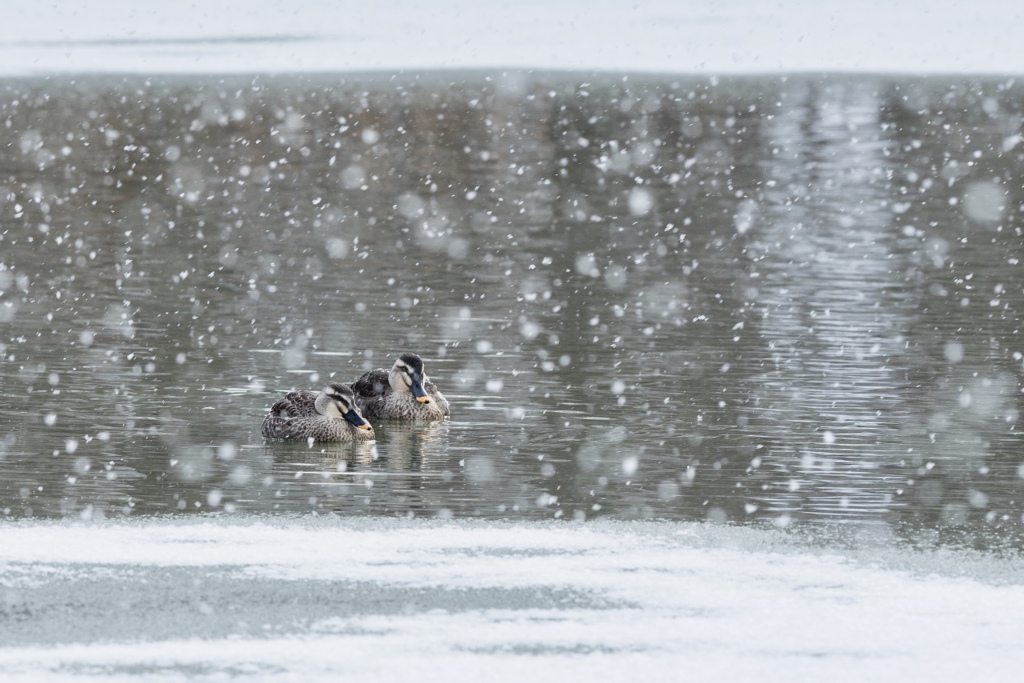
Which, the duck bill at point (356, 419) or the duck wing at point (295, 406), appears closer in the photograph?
the duck wing at point (295, 406)

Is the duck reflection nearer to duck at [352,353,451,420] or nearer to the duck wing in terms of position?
duck at [352,353,451,420]

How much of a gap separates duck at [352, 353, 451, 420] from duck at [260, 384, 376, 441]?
425 mm

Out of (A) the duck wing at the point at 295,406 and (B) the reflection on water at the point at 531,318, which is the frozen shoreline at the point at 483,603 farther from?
(A) the duck wing at the point at 295,406

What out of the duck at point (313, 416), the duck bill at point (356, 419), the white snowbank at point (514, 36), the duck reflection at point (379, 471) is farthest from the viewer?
the white snowbank at point (514, 36)

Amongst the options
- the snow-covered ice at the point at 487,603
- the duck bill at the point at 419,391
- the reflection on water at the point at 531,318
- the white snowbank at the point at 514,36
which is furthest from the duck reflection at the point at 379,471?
the white snowbank at the point at 514,36

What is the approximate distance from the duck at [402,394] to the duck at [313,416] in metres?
0.42

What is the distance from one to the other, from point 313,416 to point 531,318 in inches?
159

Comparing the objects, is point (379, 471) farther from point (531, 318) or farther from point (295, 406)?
point (531, 318)

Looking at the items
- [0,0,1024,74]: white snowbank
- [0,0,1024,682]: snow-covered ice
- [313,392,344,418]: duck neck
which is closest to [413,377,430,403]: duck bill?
[313,392,344,418]: duck neck

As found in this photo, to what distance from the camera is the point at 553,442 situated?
9.56 meters

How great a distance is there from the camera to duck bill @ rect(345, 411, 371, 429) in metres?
9.96

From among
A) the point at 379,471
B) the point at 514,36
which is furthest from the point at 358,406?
the point at 514,36

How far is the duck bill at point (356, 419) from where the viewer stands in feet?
32.7

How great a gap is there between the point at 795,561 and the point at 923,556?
1.83 ft
